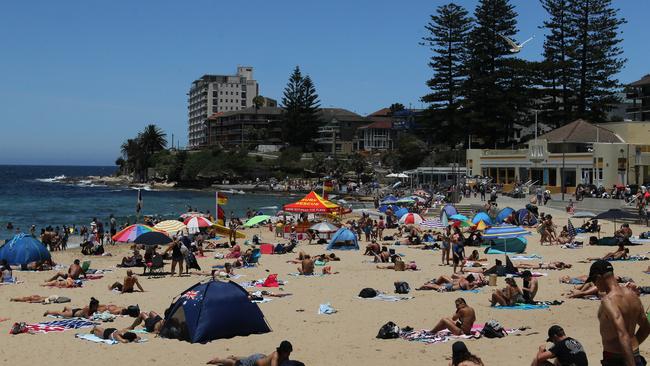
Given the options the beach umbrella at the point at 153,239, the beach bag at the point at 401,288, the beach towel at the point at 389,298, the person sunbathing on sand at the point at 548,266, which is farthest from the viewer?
the beach umbrella at the point at 153,239

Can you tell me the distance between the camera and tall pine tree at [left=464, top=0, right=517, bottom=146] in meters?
58.3

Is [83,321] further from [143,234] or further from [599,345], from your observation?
[599,345]

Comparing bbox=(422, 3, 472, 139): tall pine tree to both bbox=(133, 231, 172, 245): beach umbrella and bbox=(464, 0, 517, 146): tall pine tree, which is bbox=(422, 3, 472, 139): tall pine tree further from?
bbox=(133, 231, 172, 245): beach umbrella

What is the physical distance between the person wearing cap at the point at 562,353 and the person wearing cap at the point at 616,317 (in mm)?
2336

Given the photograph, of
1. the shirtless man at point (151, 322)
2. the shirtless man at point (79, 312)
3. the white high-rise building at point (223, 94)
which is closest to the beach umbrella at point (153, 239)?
the shirtless man at point (79, 312)

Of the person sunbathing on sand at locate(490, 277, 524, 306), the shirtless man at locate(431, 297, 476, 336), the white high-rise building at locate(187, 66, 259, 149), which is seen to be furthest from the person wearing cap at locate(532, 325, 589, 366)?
the white high-rise building at locate(187, 66, 259, 149)

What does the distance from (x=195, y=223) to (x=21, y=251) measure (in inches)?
250

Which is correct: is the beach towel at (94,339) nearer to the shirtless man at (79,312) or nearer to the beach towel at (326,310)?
the shirtless man at (79,312)

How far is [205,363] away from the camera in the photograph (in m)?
9.27

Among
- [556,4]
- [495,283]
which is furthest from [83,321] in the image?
[556,4]

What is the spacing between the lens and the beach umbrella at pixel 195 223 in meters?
23.6

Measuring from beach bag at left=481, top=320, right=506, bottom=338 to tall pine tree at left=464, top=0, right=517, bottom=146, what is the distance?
1946 inches

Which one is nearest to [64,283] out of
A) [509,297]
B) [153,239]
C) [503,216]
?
[153,239]

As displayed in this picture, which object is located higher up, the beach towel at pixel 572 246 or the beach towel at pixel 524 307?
the beach towel at pixel 572 246
